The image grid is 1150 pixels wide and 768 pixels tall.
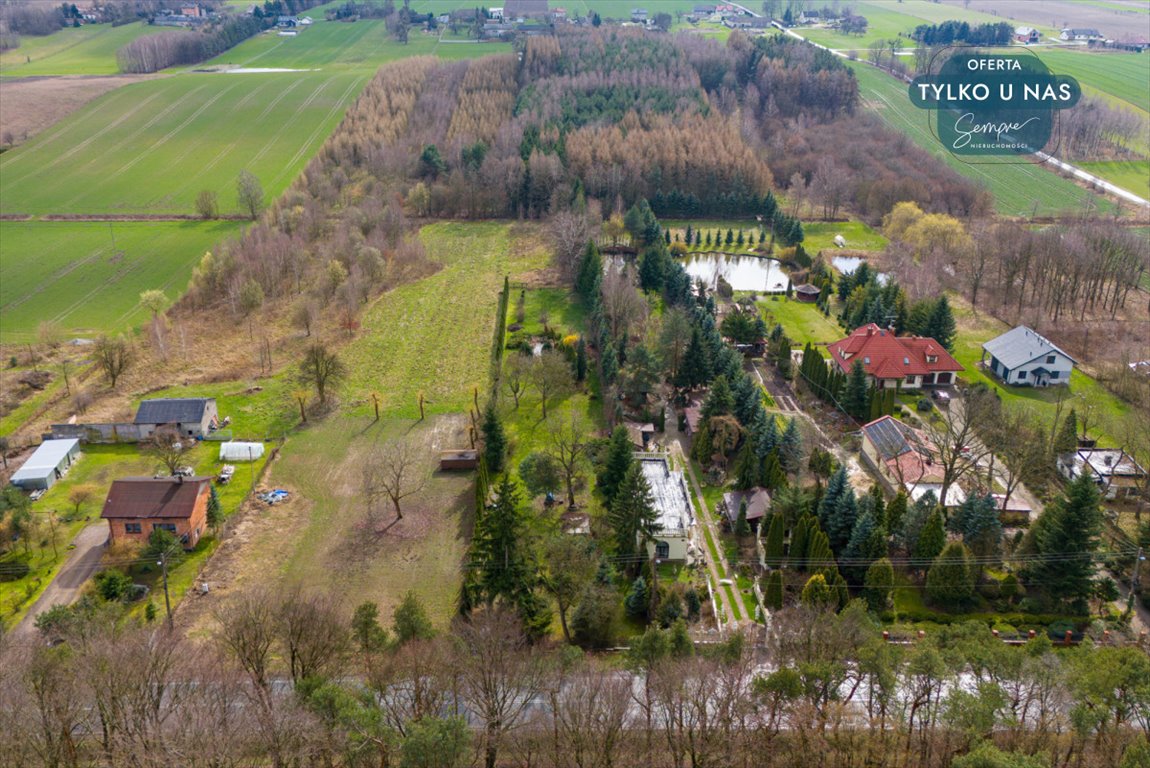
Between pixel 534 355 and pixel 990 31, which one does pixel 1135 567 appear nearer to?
pixel 534 355

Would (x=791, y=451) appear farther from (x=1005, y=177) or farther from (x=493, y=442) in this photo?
(x=1005, y=177)

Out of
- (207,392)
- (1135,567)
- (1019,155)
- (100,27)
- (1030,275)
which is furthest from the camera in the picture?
(100,27)

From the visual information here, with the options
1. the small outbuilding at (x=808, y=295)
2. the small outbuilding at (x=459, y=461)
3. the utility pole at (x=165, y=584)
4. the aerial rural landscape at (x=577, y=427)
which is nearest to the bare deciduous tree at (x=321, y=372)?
the aerial rural landscape at (x=577, y=427)

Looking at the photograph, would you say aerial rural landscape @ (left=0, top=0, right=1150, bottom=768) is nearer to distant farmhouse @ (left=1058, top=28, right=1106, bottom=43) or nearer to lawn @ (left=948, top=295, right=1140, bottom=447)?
lawn @ (left=948, top=295, right=1140, bottom=447)

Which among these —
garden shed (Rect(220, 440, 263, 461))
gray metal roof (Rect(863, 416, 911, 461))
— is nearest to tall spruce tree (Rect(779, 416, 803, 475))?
gray metal roof (Rect(863, 416, 911, 461))

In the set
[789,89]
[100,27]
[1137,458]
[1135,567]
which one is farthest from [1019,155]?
[100,27]

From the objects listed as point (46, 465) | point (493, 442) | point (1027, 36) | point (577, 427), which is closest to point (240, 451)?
point (46, 465)
